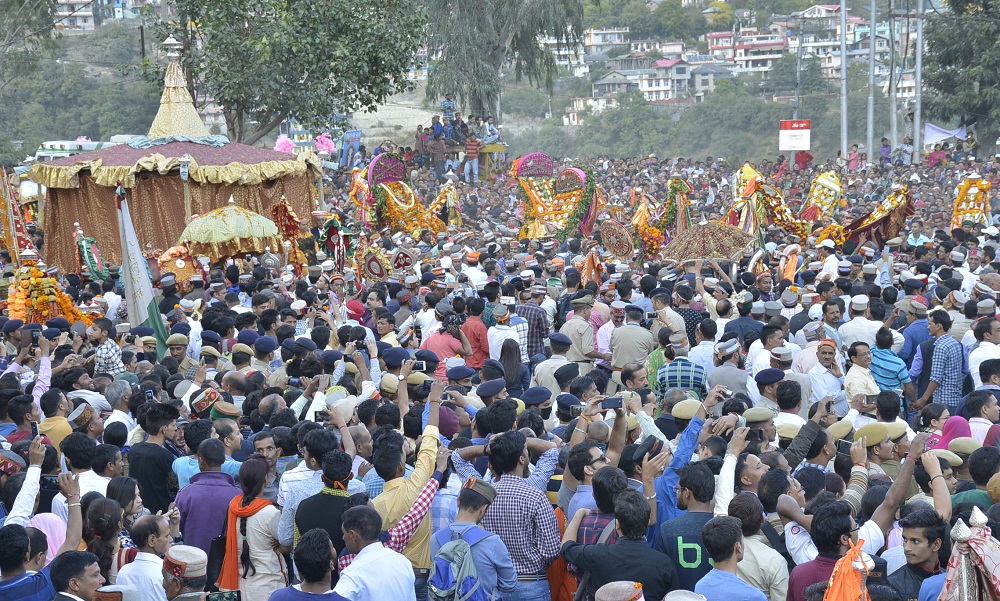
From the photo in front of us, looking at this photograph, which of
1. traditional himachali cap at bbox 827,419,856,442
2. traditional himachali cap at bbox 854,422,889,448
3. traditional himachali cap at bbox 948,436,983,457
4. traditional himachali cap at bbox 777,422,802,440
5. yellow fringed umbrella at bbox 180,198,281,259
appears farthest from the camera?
yellow fringed umbrella at bbox 180,198,281,259

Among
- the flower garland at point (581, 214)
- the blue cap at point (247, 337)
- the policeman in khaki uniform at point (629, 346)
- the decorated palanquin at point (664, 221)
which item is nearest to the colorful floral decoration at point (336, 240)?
the decorated palanquin at point (664, 221)

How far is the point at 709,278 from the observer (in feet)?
36.8

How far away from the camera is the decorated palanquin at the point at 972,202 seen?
15.7 m

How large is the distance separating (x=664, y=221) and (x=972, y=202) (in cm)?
434

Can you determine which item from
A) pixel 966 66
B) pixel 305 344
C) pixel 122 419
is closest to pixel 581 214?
pixel 305 344

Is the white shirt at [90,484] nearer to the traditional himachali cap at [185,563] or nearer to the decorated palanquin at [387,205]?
the traditional himachali cap at [185,563]

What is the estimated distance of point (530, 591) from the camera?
504 centimetres

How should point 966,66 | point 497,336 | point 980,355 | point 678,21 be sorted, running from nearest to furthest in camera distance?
point 980,355
point 497,336
point 966,66
point 678,21

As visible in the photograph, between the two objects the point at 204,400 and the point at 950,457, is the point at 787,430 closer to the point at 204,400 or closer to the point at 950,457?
the point at 950,457

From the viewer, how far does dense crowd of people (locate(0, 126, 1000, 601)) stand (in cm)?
464

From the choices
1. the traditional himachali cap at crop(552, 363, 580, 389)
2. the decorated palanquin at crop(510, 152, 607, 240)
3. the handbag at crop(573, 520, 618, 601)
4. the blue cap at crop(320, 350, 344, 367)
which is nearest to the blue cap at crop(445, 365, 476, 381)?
the traditional himachali cap at crop(552, 363, 580, 389)

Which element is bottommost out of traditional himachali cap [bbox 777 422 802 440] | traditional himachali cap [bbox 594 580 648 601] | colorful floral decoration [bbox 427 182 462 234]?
colorful floral decoration [bbox 427 182 462 234]

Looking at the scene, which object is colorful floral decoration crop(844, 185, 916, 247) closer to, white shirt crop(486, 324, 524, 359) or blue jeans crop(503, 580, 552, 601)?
white shirt crop(486, 324, 524, 359)

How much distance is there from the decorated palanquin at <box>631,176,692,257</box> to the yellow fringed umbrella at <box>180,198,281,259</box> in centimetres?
508
